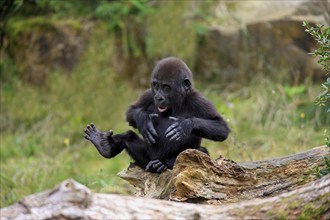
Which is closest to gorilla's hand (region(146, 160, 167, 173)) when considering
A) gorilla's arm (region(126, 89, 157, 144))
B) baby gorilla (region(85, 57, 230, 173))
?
baby gorilla (region(85, 57, 230, 173))

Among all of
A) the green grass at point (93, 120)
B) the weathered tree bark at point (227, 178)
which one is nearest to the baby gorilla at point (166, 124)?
the weathered tree bark at point (227, 178)

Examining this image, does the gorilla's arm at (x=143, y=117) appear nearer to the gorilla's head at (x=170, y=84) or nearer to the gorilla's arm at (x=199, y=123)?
the gorilla's head at (x=170, y=84)

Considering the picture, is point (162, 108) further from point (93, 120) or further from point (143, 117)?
point (93, 120)

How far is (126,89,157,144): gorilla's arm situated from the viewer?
620 cm

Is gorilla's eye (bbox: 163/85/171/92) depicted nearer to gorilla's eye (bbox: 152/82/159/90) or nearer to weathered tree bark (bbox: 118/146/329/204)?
gorilla's eye (bbox: 152/82/159/90)

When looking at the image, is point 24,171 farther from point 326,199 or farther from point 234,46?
point 326,199

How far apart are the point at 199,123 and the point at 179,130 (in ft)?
0.69

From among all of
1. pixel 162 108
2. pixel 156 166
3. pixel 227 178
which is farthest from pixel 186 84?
pixel 227 178

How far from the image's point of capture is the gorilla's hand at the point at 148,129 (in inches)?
242

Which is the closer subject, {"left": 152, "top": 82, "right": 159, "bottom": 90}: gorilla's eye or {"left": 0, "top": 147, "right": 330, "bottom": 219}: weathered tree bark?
{"left": 0, "top": 147, "right": 330, "bottom": 219}: weathered tree bark

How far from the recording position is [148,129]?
6.21 metres

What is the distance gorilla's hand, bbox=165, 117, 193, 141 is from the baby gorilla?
4cm

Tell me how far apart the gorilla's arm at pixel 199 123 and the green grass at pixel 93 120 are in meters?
2.05

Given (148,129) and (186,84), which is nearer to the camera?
(148,129)
